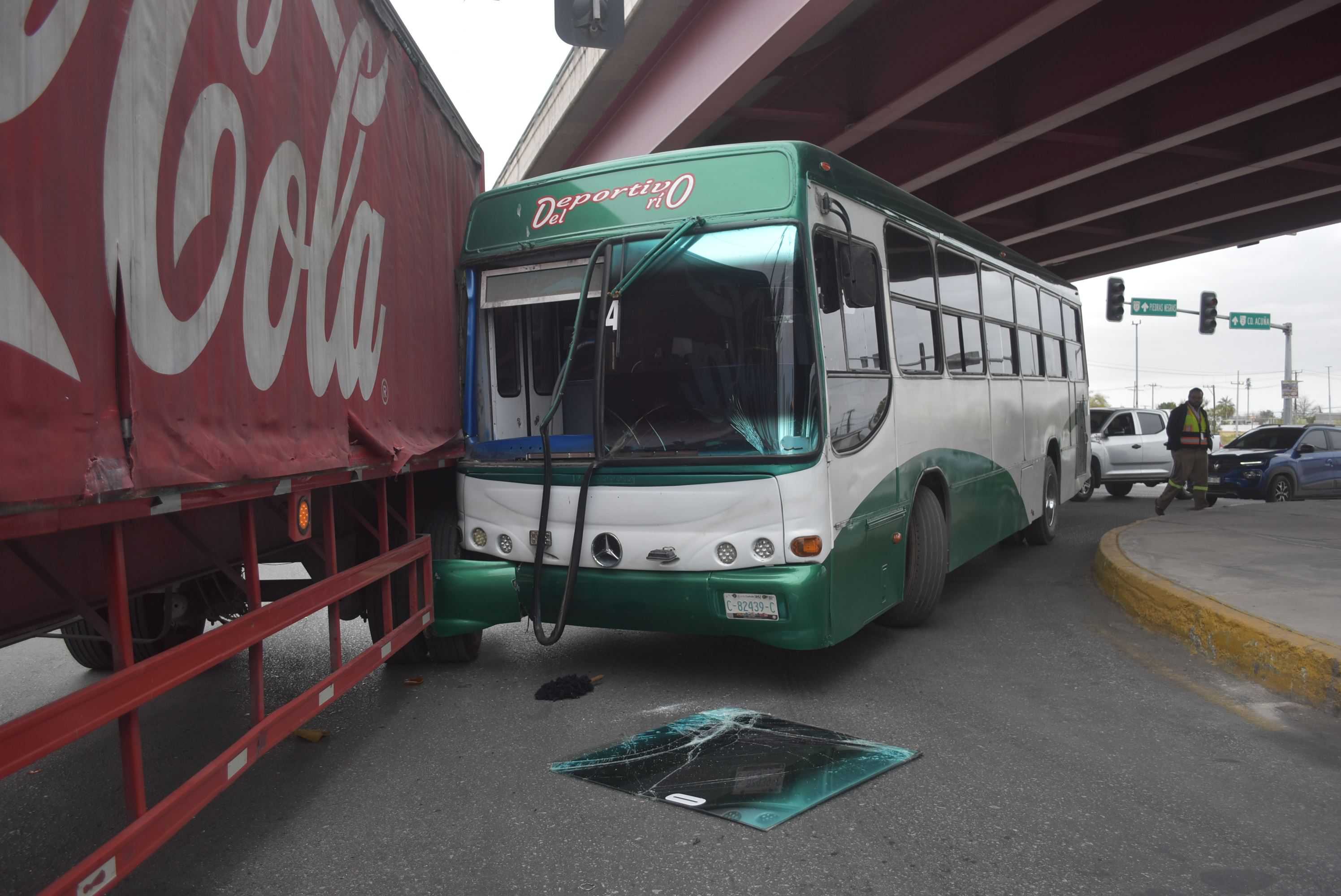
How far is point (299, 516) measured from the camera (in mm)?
4207

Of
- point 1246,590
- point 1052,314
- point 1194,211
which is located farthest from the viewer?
point 1194,211

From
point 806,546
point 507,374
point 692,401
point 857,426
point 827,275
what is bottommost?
point 806,546

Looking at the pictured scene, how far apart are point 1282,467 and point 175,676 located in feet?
63.3

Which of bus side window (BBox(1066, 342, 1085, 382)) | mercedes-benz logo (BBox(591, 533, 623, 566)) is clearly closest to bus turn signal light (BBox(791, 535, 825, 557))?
mercedes-benz logo (BBox(591, 533, 623, 566))

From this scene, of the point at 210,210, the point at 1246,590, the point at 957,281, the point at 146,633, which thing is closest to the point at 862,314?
the point at 957,281

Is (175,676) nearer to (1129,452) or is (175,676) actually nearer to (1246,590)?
(1246,590)

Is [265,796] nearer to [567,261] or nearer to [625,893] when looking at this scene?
[625,893]

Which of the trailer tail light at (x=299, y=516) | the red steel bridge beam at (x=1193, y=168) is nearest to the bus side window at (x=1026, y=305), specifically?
the red steel bridge beam at (x=1193, y=168)

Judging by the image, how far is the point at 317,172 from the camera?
440 cm

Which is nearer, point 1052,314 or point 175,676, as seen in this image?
point 175,676

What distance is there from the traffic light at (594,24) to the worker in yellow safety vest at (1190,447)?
9.85m

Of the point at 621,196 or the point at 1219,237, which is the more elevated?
the point at 1219,237

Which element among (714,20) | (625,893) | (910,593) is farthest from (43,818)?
(714,20)

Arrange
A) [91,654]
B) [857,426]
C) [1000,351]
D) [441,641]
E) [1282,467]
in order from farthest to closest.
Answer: [1282,467]
[1000,351]
[441,641]
[91,654]
[857,426]
